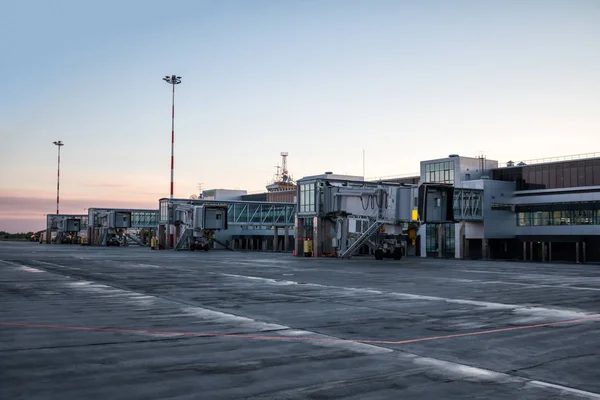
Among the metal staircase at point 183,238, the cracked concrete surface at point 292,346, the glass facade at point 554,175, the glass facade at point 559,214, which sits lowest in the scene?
the cracked concrete surface at point 292,346

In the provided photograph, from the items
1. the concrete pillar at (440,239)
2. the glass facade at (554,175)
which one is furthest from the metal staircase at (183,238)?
the glass facade at (554,175)

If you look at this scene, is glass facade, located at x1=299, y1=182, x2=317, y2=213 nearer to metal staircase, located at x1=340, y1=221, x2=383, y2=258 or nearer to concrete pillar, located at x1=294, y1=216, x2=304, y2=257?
concrete pillar, located at x1=294, y1=216, x2=304, y2=257

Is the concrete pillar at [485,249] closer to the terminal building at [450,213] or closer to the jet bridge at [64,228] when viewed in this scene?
the terminal building at [450,213]

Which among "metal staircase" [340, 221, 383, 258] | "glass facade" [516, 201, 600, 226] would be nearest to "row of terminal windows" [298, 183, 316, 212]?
"metal staircase" [340, 221, 383, 258]

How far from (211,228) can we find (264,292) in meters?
66.1

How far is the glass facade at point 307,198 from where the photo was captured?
225 ft

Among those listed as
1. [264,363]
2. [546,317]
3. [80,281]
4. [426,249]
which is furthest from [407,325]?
[426,249]

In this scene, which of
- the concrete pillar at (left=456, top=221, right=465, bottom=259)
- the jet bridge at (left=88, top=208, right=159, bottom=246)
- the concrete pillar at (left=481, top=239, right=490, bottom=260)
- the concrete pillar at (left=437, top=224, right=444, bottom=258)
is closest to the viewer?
the concrete pillar at (left=481, top=239, right=490, bottom=260)

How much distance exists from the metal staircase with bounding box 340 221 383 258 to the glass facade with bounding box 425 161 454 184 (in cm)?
3157

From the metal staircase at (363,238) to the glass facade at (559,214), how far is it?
107 ft

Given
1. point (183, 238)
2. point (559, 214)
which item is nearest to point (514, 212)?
point (559, 214)

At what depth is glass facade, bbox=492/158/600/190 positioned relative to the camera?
3132 inches

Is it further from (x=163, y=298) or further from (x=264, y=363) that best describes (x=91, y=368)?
(x=163, y=298)

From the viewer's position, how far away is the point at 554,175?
8362 centimetres
